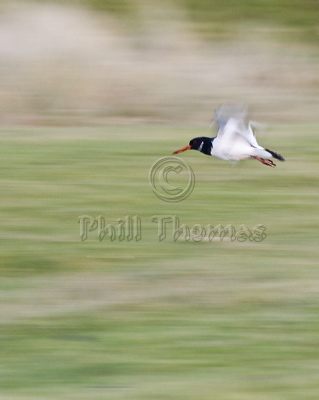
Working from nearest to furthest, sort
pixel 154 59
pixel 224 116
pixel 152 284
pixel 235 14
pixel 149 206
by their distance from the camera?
pixel 152 284
pixel 224 116
pixel 149 206
pixel 154 59
pixel 235 14

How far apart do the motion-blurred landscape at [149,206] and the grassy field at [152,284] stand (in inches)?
0.5

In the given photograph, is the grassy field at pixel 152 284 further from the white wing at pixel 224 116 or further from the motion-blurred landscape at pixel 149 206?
the white wing at pixel 224 116

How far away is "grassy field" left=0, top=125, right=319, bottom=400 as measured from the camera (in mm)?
4441

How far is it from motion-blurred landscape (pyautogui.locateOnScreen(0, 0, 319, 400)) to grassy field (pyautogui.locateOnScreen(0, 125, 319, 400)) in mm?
12

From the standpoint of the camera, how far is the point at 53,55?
13133 millimetres

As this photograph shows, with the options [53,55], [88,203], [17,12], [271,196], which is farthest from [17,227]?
[17,12]

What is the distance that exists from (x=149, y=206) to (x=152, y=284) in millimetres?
1687

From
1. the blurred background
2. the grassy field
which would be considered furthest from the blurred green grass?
the grassy field

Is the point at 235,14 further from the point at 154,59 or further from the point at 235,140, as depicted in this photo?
the point at 235,140

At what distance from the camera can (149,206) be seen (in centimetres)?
729

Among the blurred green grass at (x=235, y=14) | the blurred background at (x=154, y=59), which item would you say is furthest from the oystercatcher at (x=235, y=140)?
the blurred green grass at (x=235, y=14)

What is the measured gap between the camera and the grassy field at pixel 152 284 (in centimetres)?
444

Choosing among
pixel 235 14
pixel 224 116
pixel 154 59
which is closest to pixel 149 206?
pixel 224 116

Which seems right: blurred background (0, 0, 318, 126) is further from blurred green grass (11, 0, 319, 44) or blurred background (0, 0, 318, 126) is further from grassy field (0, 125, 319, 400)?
grassy field (0, 125, 319, 400)
